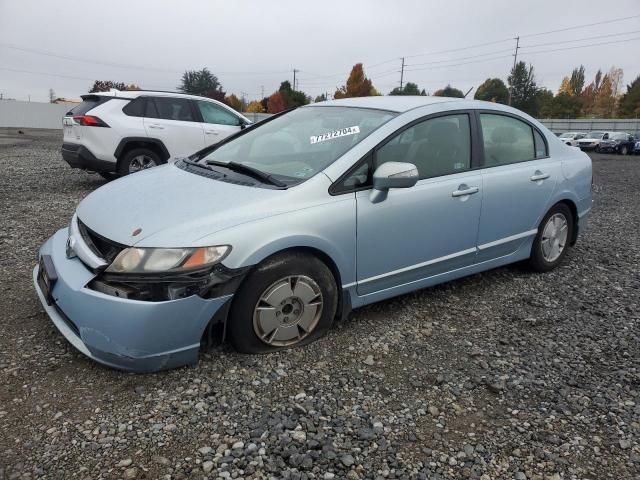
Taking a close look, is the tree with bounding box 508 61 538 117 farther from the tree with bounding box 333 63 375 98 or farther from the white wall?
the white wall

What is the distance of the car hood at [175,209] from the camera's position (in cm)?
264

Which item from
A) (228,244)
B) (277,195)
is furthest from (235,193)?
(228,244)

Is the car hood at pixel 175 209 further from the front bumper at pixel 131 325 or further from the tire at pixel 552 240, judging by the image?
the tire at pixel 552 240

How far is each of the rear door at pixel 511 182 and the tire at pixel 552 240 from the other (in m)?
0.15

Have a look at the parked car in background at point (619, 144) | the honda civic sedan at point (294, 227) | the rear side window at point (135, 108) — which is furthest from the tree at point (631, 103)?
the honda civic sedan at point (294, 227)

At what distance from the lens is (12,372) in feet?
8.95

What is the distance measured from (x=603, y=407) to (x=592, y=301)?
164cm

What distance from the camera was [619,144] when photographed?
2953cm

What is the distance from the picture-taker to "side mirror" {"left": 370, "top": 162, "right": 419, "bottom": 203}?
121 inches

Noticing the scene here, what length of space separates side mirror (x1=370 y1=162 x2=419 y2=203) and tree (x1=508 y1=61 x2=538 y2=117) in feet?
238

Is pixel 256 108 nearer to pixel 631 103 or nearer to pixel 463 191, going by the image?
pixel 631 103

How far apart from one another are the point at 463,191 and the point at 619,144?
102 feet

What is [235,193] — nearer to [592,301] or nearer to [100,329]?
[100,329]

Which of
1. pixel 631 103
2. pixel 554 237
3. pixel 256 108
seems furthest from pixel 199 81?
pixel 554 237
